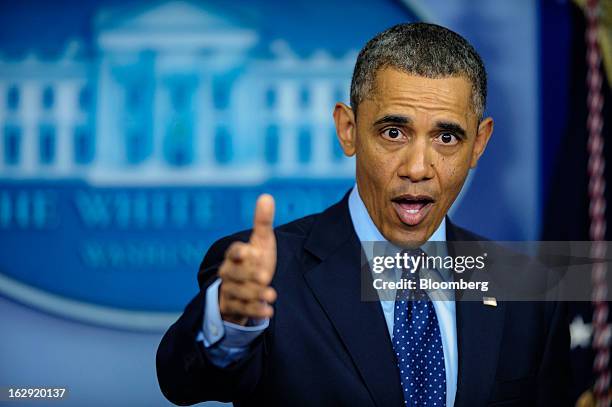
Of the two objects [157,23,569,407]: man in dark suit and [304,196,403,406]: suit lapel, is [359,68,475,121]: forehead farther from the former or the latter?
[304,196,403,406]: suit lapel

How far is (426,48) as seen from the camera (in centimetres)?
179

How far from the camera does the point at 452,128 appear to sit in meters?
1.82

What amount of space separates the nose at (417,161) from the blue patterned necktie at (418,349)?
195 millimetres

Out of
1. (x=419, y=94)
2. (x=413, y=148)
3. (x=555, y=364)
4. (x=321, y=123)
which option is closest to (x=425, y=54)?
(x=419, y=94)

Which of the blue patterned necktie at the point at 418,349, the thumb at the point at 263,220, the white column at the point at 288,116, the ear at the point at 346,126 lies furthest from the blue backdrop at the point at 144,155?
the thumb at the point at 263,220

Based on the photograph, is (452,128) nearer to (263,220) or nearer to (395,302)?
(395,302)

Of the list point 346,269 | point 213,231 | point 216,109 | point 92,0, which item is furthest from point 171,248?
point 346,269

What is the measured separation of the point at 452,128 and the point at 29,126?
4.74 feet

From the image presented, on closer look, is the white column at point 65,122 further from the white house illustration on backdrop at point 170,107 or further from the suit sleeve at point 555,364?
the suit sleeve at point 555,364

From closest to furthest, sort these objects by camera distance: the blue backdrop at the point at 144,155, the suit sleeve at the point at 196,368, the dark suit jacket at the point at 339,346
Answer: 1. the suit sleeve at the point at 196,368
2. the dark suit jacket at the point at 339,346
3. the blue backdrop at the point at 144,155

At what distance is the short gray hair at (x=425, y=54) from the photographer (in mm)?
1794

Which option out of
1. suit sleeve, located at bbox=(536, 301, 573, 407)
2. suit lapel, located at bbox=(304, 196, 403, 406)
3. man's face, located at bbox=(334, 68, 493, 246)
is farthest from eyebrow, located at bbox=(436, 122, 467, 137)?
suit sleeve, located at bbox=(536, 301, 573, 407)

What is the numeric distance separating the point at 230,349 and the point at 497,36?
169 cm

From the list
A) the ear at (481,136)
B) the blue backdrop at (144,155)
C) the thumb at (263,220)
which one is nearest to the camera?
the thumb at (263,220)
